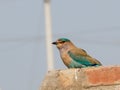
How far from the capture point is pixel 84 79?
6070 mm

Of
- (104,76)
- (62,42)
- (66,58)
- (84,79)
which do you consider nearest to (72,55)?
(66,58)

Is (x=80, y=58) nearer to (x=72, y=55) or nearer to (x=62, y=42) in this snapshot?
(x=72, y=55)

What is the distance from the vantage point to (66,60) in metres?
8.98

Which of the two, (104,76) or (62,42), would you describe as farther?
(62,42)

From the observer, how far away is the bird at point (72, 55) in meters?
8.76

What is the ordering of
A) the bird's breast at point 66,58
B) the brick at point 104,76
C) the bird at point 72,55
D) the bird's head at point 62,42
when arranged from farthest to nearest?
the bird's head at point 62,42 → the bird's breast at point 66,58 → the bird at point 72,55 → the brick at point 104,76

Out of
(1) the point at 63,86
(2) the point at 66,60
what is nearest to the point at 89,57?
(2) the point at 66,60

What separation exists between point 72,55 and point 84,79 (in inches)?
123

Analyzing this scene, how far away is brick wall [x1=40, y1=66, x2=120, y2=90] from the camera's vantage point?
584cm

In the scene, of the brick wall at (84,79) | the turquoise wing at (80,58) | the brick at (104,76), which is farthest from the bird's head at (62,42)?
the brick at (104,76)

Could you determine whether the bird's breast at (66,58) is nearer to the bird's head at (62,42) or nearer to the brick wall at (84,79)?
the bird's head at (62,42)

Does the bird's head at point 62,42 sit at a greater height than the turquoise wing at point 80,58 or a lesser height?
greater

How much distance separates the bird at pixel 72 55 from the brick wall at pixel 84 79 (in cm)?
224

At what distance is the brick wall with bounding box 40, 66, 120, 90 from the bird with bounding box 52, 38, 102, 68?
2240 mm
